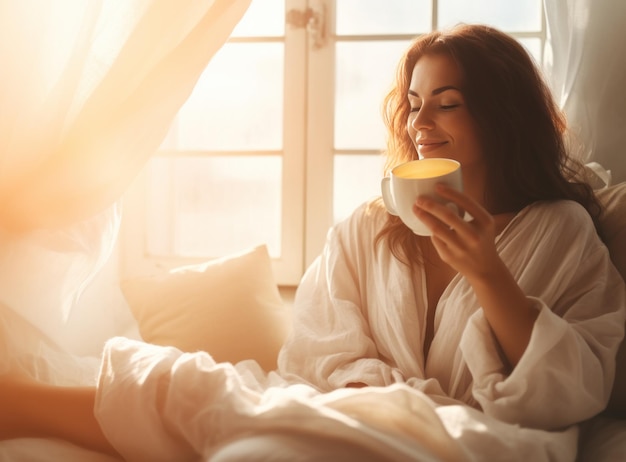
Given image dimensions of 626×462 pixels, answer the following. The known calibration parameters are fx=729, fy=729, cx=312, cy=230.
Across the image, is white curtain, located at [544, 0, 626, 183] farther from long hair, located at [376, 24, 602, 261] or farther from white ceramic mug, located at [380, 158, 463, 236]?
white ceramic mug, located at [380, 158, 463, 236]

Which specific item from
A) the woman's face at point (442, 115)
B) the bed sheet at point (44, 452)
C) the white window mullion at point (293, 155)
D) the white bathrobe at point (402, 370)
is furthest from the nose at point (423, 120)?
the bed sheet at point (44, 452)

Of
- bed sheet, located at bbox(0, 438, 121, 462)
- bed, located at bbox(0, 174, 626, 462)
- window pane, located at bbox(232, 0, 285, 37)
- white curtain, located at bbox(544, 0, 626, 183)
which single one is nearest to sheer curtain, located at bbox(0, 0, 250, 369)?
bed, located at bbox(0, 174, 626, 462)

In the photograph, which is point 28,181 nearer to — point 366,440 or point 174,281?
point 174,281

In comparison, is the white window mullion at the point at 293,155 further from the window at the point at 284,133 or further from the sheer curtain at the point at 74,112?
the sheer curtain at the point at 74,112

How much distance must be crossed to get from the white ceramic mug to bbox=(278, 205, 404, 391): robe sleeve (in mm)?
357

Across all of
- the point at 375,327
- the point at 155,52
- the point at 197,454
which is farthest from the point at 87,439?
the point at 155,52

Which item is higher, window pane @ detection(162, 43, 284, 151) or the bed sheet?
window pane @ detection(162, 43, 284, 151)

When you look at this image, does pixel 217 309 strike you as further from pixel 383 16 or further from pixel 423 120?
pixel 383 16

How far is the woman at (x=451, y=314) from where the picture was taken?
111 cm

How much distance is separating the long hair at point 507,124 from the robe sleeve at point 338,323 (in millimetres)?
86

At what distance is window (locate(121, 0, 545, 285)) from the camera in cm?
213

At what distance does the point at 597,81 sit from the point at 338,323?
85 centimetres

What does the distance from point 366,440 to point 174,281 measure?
995 millimetres

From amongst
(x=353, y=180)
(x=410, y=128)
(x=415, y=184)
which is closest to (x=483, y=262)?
(x=415, y=184)
